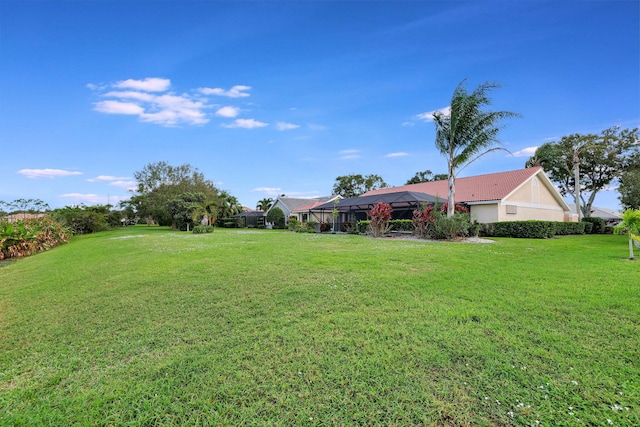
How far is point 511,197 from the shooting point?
70.8ft

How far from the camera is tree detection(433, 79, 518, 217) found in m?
16.1

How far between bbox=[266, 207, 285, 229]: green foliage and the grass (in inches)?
1190

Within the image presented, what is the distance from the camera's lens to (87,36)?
11305 mm

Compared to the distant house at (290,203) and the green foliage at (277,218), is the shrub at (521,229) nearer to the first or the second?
the green foliage at (277,218)

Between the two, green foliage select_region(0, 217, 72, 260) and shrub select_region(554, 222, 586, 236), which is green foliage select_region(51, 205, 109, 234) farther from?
shrub select_region(554, 222, 586, 236)

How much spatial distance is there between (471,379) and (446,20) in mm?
13864

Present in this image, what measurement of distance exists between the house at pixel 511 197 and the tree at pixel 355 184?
25005mm

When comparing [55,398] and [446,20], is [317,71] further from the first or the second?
[55,398]

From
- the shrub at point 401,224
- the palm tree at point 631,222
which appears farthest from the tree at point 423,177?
the palm tree at point 631,222

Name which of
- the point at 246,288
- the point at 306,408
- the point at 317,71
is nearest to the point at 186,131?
the point at 317,71

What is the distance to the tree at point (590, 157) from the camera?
97.3 feet

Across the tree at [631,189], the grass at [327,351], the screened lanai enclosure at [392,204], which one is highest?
the tree at [631,189]

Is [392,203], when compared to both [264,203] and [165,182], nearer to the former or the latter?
[165,182]

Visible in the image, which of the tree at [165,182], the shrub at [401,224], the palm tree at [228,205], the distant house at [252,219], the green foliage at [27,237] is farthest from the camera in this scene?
the distant house at [252,219]
